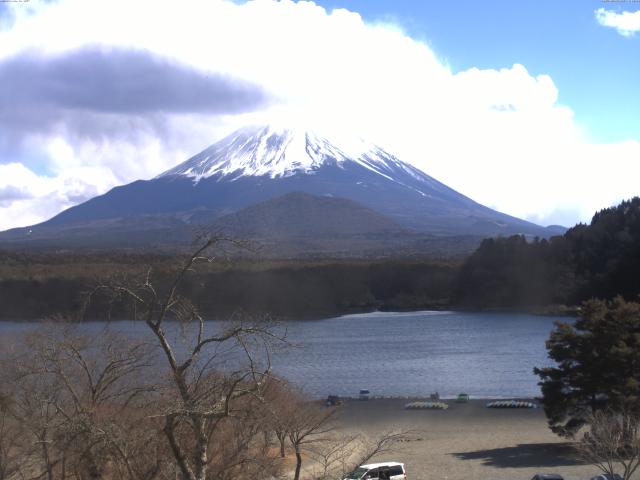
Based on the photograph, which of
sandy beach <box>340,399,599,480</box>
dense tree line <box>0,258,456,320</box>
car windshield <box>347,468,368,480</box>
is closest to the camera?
car windshield <box>347,468,368,480</box>

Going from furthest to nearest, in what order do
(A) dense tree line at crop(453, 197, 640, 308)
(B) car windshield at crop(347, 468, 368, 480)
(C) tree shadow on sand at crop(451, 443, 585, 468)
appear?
(A) dense tree line at crop(453, 197, 640, 308) < (C) tree shadow on sand at crop(451, 443, 585, 468) < (B) car windshield at crop(347, 468, 368, 480)

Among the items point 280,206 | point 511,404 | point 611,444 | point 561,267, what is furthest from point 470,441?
point 280,206

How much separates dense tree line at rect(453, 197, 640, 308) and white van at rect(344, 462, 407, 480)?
41.4 meters

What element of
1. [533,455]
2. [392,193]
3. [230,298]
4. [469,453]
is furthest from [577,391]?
[392,193]

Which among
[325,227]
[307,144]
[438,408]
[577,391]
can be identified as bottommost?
[438,408]

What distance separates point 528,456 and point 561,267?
4174cm

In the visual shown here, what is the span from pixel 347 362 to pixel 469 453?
15358 mm

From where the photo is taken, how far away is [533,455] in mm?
14477

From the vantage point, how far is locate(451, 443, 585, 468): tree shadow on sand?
13.7 m

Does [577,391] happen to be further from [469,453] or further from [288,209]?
[288,209]

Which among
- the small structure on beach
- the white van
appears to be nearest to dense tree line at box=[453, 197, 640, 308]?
the small structure on beach

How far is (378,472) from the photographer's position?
35.9ft

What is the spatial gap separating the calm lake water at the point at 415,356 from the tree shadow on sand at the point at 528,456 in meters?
3.72

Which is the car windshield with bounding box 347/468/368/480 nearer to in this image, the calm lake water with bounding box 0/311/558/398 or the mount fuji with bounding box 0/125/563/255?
the calm lake water with bounding box 0/311/558/398
